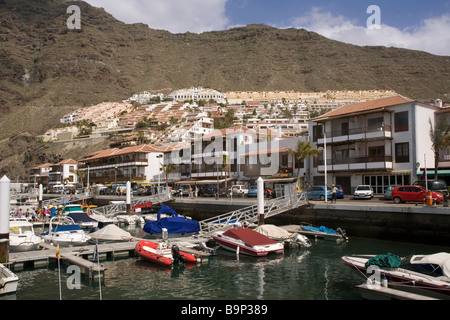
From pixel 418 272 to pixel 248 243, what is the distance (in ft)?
36.8

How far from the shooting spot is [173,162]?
81562 millimetres

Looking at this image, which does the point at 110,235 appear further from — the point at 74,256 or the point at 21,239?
the point at 21,239

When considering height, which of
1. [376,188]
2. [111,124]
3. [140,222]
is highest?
[111,124]

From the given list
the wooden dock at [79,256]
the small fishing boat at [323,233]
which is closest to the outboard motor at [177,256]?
the wooden dock at [79,256]

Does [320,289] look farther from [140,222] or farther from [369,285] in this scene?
[140,222]

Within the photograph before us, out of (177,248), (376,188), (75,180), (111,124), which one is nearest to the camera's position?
(177,248)

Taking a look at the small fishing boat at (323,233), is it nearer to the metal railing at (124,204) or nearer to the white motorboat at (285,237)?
the white motorboat at (285,237)

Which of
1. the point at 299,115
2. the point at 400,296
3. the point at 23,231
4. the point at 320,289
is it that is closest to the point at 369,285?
the point at 400,296

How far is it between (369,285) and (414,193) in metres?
19.3

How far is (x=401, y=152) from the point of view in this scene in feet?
139

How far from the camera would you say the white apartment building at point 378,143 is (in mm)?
41500

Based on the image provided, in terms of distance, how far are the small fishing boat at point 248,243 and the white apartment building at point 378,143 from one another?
17.5 meters

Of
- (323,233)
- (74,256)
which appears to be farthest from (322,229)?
(74,256)

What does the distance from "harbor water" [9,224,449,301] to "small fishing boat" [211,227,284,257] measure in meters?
0.45
